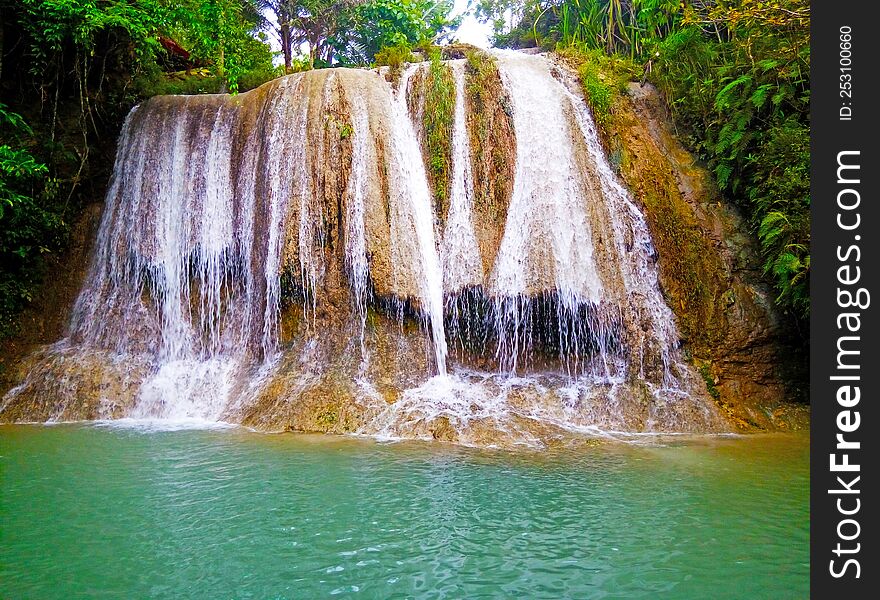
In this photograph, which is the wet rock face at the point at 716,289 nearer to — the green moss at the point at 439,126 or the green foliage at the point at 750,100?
the green foliage at the point at 750,100

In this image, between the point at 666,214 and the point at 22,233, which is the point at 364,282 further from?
the point at 22,233

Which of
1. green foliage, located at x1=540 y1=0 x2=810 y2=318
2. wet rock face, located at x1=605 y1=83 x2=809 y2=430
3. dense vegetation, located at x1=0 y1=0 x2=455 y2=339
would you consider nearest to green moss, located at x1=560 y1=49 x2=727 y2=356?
wet rock face, located at x1=605 y1=83 x2=809 y2=430

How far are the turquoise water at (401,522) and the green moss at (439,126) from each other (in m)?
5.29

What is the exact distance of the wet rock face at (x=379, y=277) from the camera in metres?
8.90

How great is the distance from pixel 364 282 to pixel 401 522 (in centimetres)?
551

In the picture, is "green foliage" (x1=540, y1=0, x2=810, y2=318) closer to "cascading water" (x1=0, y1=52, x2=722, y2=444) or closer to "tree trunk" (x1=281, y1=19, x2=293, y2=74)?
"cascading water" (x1=0, y1=52, x2=722, y2=444)

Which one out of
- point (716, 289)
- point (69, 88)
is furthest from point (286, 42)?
point (716, 289)

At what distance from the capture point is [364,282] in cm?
964

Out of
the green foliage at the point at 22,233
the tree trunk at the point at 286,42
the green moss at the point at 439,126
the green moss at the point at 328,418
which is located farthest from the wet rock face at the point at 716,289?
the tree trunk at the point at 286,42

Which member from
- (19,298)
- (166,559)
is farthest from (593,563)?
(19,298)

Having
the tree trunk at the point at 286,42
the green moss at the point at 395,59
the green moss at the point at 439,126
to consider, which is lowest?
the green moss at the point at 439,126

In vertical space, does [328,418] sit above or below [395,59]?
below

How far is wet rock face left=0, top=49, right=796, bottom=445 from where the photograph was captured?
8.90 meters

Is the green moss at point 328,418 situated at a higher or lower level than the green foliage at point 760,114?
lower
